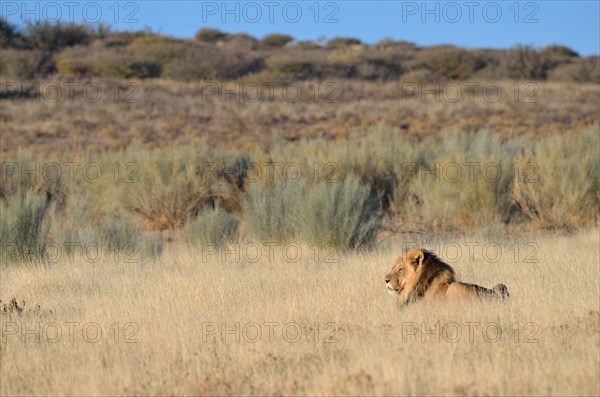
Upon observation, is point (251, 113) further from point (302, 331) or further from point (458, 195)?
point (302, 331)

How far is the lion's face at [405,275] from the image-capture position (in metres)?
7.96

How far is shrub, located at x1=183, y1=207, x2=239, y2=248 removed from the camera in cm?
1345

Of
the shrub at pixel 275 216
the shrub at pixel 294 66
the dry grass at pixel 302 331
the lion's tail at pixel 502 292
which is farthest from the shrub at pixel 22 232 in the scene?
the shrub at pixel 294 66

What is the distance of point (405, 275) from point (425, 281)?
0.20 metres

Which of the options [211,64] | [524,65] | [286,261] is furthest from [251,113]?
[524,65]

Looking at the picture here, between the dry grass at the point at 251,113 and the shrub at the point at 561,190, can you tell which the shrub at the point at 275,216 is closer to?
the shrub at the point at 561,190

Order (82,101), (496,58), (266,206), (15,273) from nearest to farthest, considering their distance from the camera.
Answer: (15,273) → (266,206) → (82,101) → (496,58)

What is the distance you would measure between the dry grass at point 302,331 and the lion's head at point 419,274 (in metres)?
0.21

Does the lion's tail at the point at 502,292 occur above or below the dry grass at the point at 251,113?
below

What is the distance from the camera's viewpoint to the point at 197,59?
50688 millimetres

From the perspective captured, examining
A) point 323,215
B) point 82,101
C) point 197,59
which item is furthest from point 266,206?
point 197,59

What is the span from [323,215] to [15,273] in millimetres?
4587

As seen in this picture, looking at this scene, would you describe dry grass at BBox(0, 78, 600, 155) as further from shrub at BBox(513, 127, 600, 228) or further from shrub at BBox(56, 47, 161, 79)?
shrub at BBox(513, 127, 600, 228)

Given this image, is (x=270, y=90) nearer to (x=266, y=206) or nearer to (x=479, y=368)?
(x=266, y=206)
